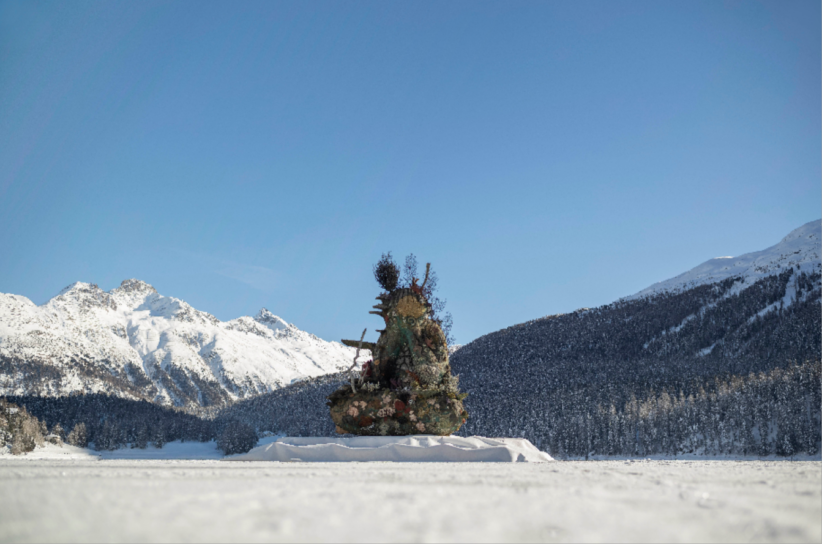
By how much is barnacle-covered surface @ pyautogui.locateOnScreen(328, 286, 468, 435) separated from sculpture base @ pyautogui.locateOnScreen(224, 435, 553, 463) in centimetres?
251

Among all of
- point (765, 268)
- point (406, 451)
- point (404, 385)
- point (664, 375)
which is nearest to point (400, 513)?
point (406, 451)

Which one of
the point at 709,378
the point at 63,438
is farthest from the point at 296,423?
the point at 709,378

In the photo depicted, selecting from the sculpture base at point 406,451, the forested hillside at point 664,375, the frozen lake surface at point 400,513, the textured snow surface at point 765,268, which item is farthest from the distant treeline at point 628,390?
the frozen lake surface at point 400,513

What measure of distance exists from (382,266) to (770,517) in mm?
14006

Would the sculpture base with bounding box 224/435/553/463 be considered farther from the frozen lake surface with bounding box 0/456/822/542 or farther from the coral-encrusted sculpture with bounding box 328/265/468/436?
the frozen lake surface with bounding box 0/456/822/542

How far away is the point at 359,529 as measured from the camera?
87.5 inches

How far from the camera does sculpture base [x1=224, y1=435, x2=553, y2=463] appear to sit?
946 centimetres

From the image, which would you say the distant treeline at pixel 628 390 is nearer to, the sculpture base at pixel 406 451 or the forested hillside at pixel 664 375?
the forested hillside at pixel 664 375

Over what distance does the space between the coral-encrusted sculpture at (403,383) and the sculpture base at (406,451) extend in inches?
99.2

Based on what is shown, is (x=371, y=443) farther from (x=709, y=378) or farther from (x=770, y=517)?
(x=709, y=378)

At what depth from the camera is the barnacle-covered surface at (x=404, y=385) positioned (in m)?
13.3

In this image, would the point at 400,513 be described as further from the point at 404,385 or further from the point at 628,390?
the point at 628,390

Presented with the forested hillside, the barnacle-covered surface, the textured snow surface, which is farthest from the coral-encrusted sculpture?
the textured snow surface

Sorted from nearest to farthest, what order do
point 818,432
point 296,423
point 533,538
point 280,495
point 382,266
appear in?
point 533,538, point 280,495, point 382,266, point 818,432, point 296,423
